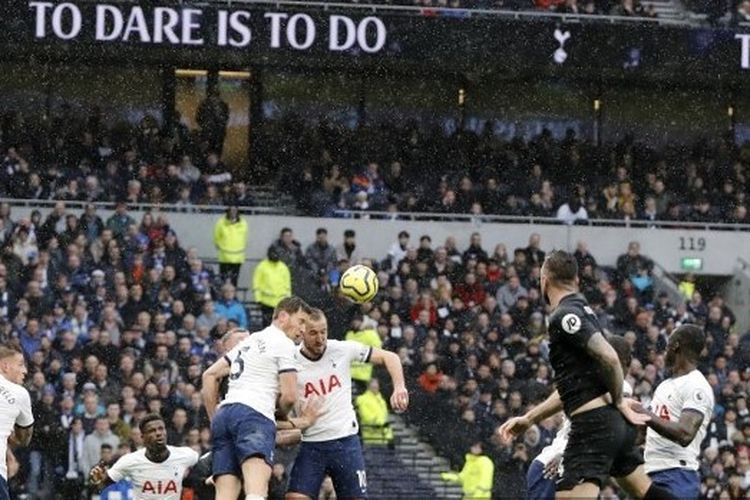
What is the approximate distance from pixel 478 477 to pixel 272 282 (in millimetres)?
4830

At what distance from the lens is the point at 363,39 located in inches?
1179

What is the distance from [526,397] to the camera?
2425 centimetres

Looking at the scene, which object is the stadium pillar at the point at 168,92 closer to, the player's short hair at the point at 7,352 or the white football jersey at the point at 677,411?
the player's short hair at the point at 7,352

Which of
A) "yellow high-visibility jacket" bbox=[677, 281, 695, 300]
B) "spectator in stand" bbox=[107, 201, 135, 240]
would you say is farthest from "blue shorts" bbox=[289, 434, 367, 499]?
"yellow high-visibility jacket" bbox=[677, 281, 695, 300]

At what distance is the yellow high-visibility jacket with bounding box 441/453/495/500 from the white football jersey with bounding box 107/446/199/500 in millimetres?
7723

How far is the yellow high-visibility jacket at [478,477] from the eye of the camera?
22.7 metres

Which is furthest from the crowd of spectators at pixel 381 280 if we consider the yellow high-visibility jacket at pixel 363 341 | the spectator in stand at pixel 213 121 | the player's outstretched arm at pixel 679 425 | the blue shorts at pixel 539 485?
the player's outstretched arm at pixel 679 425

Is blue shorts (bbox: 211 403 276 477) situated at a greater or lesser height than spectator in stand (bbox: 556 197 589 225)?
lesser

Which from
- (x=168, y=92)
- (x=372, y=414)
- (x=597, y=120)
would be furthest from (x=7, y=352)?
(x=597, y=120)

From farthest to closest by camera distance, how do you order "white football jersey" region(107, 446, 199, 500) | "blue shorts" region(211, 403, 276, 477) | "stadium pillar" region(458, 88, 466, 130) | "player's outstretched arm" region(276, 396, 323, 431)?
"stadium pillar" region(458, 88, 466, 130)
"white football jersey" region(107, 446, 199, 500)
"player's outstretched arm" region(276, 396, 323, 431)
"blue shorts" region(211, 403, 276, 477)

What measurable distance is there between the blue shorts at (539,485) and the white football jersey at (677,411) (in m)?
0.73

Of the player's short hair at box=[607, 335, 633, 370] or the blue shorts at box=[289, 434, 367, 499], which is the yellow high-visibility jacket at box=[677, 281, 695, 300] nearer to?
the blue shorts at box=[289, 434, 367, 499]

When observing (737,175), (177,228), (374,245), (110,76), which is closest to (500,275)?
(374,245)

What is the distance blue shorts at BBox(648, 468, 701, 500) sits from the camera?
13.2 metres
